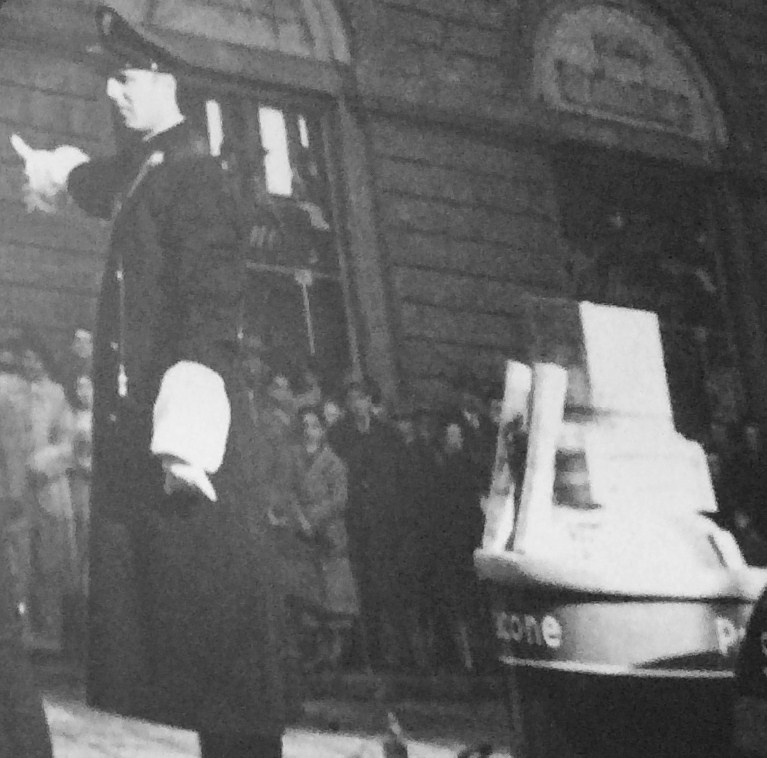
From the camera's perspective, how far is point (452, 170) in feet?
12.4

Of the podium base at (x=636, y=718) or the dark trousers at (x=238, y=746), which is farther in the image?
the podium base at (x=636, y=718)

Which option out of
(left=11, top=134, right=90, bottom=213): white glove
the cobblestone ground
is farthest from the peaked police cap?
the cobblestone ground

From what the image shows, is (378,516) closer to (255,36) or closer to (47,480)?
(47,480)

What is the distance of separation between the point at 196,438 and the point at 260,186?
1136 millimetres

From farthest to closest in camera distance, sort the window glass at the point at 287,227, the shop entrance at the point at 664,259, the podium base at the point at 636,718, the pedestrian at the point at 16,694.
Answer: the shop entrance at the point at 664,259 → the window glass at the point at 287,227 → the podium base at the point at 636,718 → the pedestrian at the point at 16,694

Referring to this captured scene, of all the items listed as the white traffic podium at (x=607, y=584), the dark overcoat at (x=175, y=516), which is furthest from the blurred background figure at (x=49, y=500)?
the white traffic podium at (x=607, y=584)

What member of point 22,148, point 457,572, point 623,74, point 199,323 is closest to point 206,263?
point 199,323

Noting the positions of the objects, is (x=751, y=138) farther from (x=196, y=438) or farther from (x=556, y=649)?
(x=196, y=438)

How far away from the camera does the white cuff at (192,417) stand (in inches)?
98.1

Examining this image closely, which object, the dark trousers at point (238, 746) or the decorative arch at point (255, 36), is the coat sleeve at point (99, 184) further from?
the dark trousers at point (238, 746)

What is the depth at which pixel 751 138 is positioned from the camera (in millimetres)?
4293

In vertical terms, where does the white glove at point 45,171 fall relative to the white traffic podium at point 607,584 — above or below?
above

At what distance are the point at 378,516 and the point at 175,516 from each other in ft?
2.90

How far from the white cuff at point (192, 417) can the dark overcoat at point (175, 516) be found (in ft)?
0.11
